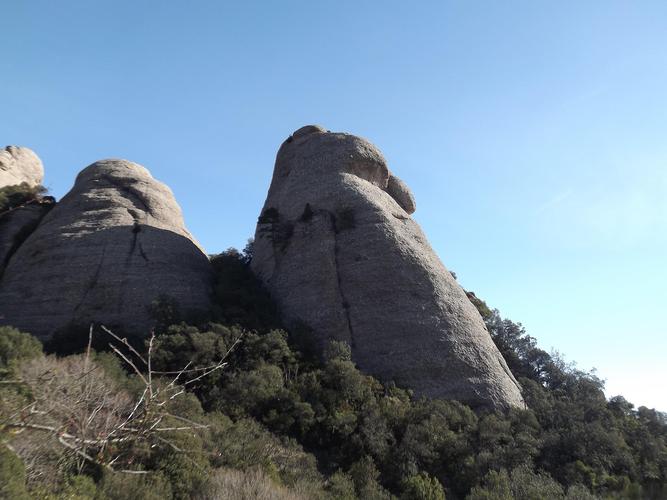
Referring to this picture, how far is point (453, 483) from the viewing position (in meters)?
16.7

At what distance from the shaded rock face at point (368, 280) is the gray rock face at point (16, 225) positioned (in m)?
13.9

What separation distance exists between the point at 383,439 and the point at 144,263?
1605cm

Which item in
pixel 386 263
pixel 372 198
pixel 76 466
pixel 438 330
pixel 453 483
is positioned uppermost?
pixel 372 198

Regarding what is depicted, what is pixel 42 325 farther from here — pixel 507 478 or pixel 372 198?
pixel 507 478

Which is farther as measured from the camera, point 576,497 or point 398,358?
point 398,358

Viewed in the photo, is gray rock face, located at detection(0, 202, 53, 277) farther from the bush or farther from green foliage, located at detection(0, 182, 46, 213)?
the bush

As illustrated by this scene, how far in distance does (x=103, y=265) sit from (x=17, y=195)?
1269cm

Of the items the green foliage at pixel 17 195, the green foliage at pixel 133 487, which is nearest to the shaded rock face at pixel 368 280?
the green foliage at pixel 133 487

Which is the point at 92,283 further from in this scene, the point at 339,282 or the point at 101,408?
the point at 101,408

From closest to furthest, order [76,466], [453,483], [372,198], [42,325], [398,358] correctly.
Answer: [76,466]
[453,483]
[398,358]
[42,325]
[372,198]

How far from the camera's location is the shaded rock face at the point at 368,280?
2231 centimetres

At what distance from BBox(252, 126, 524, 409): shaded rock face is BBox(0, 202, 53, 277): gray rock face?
547 inches

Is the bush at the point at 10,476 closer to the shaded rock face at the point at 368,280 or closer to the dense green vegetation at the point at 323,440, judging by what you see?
the dense green vegetation at the point at 323,440

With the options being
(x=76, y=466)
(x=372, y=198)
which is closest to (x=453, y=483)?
(x=76, y=466)
